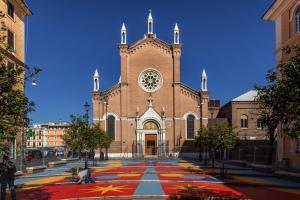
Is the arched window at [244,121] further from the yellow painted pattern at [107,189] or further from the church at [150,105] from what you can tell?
the yellow painted pattern at [107,189]

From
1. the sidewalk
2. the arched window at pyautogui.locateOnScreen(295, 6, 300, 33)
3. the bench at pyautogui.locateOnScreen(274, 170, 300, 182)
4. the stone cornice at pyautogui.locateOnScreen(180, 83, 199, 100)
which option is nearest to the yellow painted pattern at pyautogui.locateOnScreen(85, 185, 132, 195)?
the bench at pyautogui.locateOnScreen(274, 170, 300, 182)

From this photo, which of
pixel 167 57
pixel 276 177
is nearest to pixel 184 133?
pixel 167 57

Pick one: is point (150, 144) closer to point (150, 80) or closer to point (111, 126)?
point (111, 126)

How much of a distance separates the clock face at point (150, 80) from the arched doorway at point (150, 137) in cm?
546

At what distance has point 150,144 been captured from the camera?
194 feet

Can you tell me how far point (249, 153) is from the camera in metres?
40.7

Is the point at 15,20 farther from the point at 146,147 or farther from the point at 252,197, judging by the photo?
the point at 146,147

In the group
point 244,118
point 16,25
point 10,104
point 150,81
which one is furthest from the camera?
point 244,118

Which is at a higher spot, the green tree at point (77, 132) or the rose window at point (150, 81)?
the rose window at point (150, 81)

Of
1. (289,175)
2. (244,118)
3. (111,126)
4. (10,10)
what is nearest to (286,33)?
(289,175)

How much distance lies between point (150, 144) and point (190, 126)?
7.05 m

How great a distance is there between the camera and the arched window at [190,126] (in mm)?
57750

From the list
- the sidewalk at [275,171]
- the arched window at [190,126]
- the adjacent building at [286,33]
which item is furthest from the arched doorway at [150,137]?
the adjacent building at [286,33]

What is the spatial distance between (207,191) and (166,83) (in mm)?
41859
